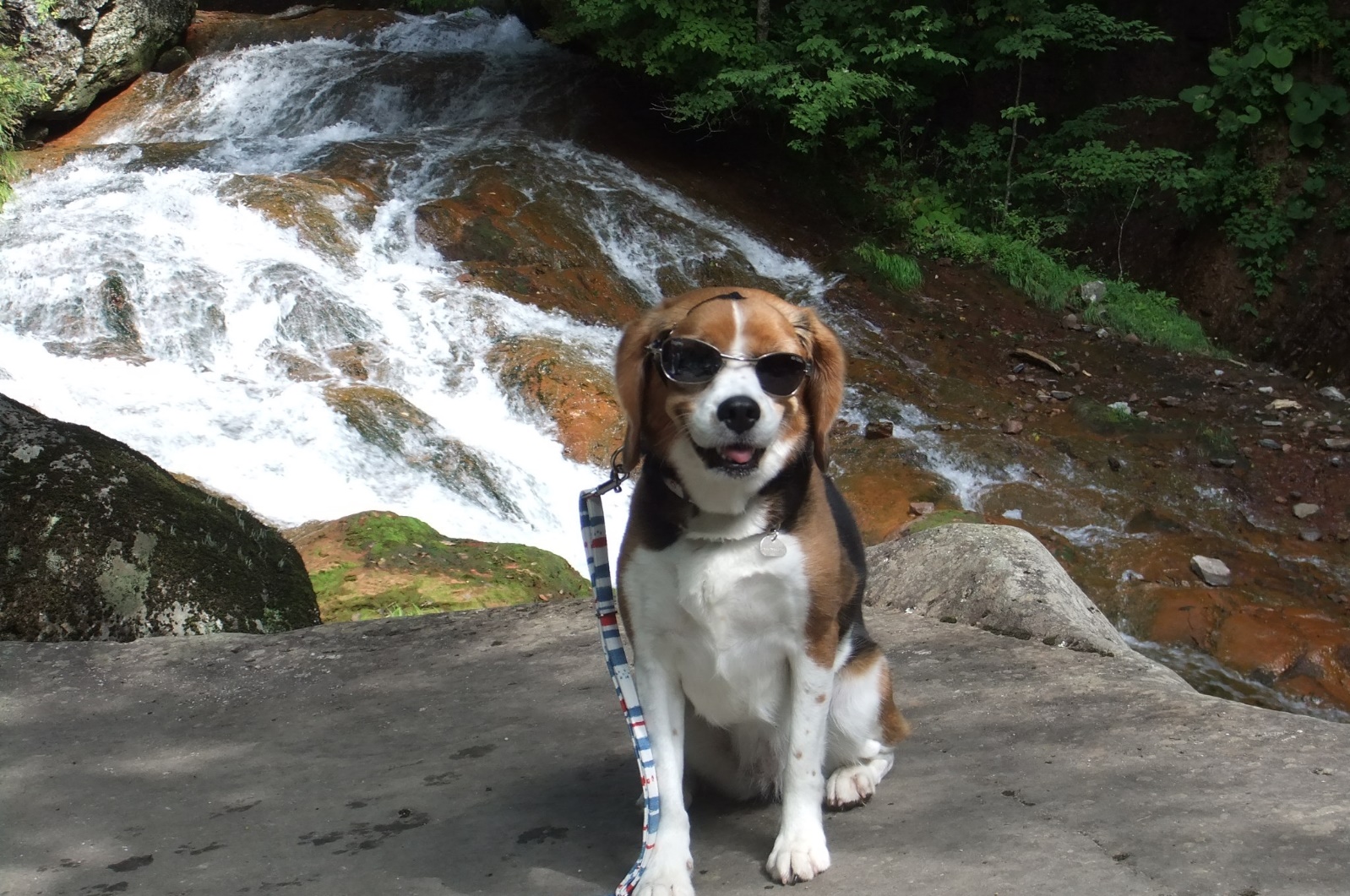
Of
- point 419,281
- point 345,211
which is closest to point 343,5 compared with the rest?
point 345,211

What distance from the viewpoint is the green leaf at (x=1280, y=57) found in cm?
1330

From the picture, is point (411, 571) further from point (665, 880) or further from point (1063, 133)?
point (1063, 133)

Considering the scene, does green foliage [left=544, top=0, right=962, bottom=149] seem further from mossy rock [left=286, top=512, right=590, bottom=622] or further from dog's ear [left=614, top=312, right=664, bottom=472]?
dog's ear [left=614, top=312, right=664, bottom=472]

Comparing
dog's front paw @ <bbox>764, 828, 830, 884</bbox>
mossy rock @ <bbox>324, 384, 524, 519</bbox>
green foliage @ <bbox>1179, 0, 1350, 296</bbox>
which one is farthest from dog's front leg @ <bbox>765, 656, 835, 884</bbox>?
green foliage @ <bbox>1179, 0, 1350, 296</bbox>

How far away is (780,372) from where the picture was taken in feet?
8.61

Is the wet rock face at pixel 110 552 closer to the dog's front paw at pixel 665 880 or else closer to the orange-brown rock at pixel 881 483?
the dog's front paw at pixel 665 880

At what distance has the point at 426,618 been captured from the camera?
5414 mm

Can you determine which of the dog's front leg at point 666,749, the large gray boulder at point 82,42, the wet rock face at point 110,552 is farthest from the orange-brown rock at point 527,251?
the dog's front leg at point 666,749

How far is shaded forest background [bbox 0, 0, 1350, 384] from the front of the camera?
13234 mm

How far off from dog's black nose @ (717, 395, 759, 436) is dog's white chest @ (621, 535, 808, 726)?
302 millimetres

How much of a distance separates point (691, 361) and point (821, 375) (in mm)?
374

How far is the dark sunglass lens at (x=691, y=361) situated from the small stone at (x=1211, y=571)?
7.10 metres

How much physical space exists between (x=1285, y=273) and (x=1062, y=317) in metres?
2.56

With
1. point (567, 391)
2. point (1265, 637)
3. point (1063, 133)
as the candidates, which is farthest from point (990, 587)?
point (1063, 133)
